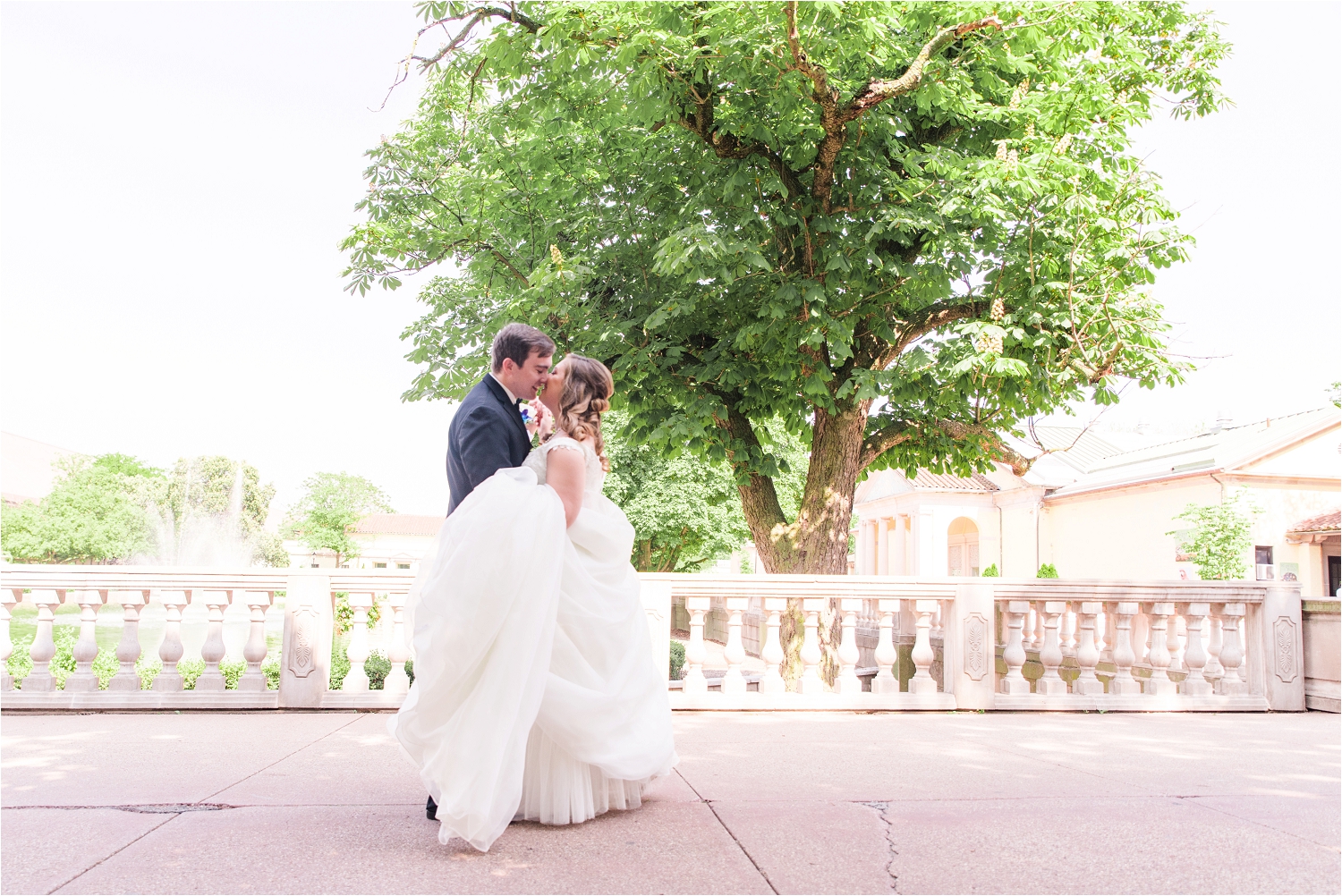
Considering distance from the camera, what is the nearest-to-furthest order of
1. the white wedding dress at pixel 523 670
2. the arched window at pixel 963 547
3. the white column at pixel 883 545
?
the white wedding dress at pixel 523 670 < the arched window at pixel 963 547 < the white column at pixel 883 545

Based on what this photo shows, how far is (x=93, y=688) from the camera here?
7.41m

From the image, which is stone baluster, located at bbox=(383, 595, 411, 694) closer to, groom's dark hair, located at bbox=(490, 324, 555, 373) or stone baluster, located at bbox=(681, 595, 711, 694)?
stone baluster, located at bbox=(681, 595, 711, 694)

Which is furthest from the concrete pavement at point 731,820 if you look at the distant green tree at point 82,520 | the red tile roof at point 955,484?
the distant green tree at point 82,520

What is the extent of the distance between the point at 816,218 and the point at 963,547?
40.9 meters

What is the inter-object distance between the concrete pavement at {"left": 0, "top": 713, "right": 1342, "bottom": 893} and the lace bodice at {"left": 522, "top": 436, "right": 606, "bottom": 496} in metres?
1.52

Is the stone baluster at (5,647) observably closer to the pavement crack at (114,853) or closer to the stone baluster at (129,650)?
the stone baluster at (129,650)

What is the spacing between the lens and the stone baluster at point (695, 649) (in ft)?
26.1

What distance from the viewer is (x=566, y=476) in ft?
13.4

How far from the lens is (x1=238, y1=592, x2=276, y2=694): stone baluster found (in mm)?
7551

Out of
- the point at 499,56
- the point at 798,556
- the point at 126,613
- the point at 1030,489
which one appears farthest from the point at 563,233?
the point at 1030,489

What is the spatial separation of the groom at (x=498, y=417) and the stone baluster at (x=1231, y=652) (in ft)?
24.3

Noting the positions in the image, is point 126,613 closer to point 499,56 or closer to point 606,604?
point 606,604

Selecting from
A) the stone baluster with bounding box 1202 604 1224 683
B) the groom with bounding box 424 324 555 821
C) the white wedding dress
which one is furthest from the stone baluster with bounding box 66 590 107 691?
the stone baluster with bounding box 1202 604 1224 683

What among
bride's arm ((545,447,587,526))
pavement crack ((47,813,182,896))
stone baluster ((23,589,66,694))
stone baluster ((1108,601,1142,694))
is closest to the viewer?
pavement crack ((47,813,182,896))
